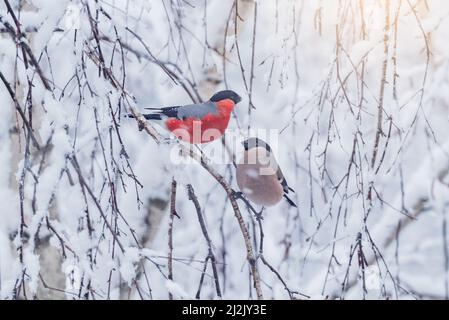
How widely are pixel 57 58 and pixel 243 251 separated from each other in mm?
838

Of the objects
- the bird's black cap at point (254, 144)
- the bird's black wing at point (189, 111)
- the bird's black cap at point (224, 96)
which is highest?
the bird's black cap at point (224, 96)

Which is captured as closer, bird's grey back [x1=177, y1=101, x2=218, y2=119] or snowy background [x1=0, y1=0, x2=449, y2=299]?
snowy background [x1=0, y1=0, x2=449, y2=299]

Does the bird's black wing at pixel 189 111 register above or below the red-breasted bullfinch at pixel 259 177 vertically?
above

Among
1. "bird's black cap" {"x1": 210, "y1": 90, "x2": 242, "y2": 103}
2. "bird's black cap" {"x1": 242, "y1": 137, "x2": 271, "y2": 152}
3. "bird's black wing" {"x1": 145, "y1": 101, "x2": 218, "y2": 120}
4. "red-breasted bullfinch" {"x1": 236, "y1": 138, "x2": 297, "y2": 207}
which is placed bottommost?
"red-breasted bullfinch" {"x1": 236, "y1": 138, "x2": 297, "y2": 207}

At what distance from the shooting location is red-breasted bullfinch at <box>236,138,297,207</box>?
996 millimetres

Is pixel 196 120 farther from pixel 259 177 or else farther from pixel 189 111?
pixel 259 177

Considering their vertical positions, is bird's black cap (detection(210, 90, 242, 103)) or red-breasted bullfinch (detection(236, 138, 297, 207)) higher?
bird's black cap (detection(210, 90, 242, 103))

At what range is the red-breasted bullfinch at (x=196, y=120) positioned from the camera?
98cm

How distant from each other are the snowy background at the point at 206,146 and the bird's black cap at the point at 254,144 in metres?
0.03

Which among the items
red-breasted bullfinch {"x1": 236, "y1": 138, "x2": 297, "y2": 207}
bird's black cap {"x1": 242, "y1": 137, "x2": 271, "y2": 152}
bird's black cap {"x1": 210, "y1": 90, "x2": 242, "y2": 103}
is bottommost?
red-breasted bullfinch {"x1": 236, "y1": 138, "x2": 297, "y2": 207}

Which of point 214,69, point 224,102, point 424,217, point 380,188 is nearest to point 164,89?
point 214,69

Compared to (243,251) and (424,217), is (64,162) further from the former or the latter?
(424,217)

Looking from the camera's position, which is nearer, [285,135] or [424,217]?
[285,135]

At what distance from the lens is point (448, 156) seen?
136 cm
